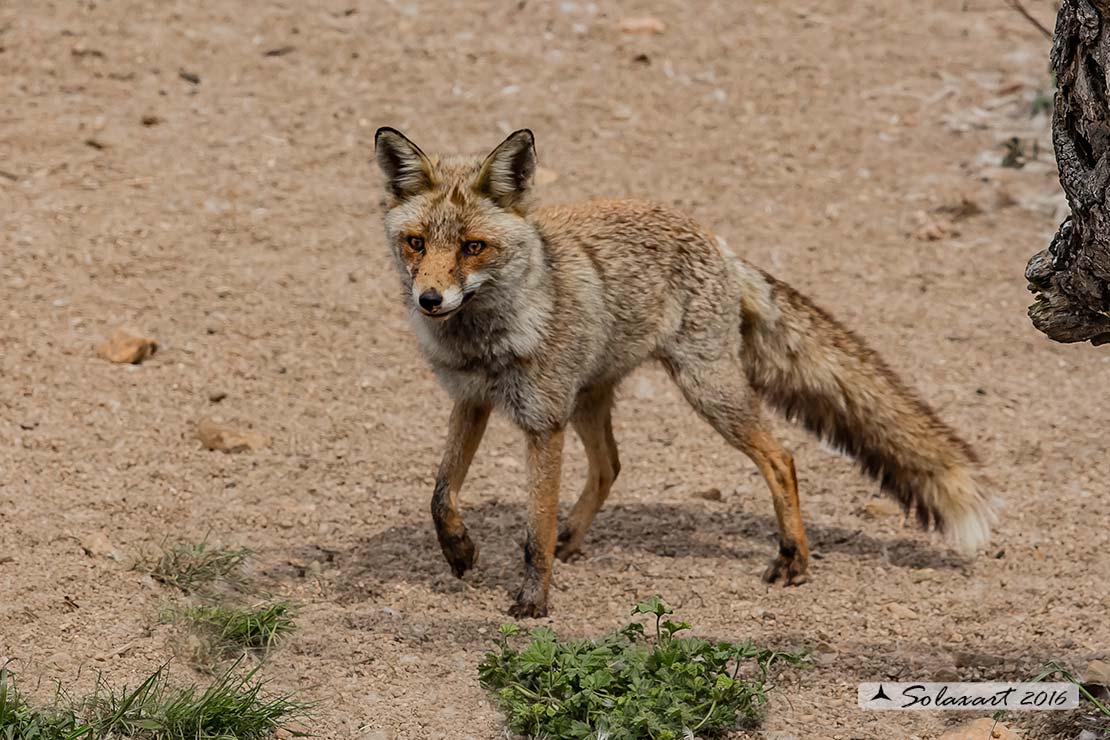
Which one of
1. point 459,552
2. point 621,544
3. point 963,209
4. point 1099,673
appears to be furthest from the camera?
point 963,209

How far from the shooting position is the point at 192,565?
18.9 feet

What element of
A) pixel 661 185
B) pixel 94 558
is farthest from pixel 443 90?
pixel 94 558

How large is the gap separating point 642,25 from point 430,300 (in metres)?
7.28

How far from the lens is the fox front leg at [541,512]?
6.00m

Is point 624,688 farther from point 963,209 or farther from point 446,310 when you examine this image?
point 963,209

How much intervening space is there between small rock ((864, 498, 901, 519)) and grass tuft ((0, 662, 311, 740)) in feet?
12.1

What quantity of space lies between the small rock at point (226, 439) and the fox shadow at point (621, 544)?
100 cm

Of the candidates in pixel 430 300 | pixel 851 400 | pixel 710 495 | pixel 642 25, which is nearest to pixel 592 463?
pixel 710 495

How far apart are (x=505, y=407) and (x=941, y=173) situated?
576cm

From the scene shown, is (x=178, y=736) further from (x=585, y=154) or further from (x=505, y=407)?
(x=585, y=154)

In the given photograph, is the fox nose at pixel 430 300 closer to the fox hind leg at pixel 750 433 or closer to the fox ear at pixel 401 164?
the fox ear at pixel 401 164

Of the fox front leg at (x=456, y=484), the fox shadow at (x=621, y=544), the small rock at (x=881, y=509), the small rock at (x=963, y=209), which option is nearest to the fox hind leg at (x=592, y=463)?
the fox shadow at (x=621, y=544)

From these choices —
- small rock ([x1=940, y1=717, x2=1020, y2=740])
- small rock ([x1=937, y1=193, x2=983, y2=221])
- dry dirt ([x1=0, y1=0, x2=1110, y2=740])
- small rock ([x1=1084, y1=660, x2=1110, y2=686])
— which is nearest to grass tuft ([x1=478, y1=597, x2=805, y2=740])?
dry dirt ([x1=0, y1=0, x2=1110, y2=740])

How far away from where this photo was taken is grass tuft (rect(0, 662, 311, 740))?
4.23 m
